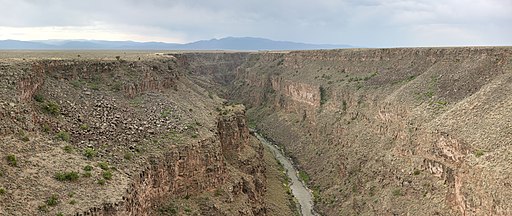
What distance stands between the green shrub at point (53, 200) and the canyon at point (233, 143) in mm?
68

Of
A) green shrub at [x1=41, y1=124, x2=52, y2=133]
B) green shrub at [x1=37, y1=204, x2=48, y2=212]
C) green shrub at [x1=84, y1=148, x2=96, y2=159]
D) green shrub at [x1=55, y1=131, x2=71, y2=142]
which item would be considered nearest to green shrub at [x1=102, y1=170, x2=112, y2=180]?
green shrub at [x1=84, y1=148, x2=96, y2=159]

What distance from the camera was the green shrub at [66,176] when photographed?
33000mm

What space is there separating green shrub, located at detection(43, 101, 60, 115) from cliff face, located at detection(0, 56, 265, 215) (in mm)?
106

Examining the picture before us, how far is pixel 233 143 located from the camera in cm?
6219

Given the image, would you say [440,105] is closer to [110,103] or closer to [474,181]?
[474,181]

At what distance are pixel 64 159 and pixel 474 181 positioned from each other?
35.7 metres

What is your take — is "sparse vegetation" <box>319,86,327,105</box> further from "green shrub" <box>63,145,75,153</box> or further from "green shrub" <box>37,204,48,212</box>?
"green shrub" <box>37,204,48,212</box>

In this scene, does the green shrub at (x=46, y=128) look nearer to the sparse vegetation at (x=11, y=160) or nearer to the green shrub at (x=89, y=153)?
the green shrub at (x=89, y=153)

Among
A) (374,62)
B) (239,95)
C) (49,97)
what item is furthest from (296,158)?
(239,95)

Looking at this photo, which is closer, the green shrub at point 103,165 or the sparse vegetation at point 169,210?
the green shrub at point 103,165

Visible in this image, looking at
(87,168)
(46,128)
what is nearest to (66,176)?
(87,168)

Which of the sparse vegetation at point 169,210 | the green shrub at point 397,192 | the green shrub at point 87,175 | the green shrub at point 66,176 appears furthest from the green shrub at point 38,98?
the green shrub at point 397,192

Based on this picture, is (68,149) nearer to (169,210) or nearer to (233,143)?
(169,210)

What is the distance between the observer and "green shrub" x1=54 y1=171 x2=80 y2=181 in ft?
108
